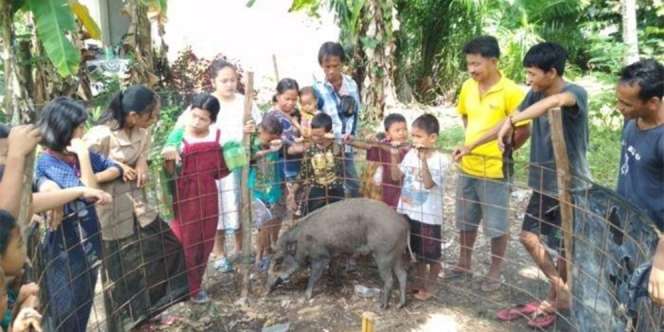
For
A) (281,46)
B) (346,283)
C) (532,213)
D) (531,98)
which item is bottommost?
(346,283)

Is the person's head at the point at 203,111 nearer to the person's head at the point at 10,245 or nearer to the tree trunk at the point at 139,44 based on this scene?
the person's head at the point at 10,245

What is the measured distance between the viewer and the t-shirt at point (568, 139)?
12.3ft

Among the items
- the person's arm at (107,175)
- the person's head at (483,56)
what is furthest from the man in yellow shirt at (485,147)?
the person's arm at (107,175)

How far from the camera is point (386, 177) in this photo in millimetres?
4980

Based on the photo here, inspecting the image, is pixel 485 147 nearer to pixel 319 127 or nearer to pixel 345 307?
pixel 319 127

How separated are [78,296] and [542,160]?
9.75ft

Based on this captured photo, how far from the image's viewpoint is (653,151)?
3.03 m

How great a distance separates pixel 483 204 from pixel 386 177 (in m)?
0.92

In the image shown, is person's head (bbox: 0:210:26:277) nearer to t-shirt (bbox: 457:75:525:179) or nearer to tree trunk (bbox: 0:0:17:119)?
t-shirt (bbox: 457:75:525:179)

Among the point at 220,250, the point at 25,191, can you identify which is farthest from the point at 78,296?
the point at 220,250

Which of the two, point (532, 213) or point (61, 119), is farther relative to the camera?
point (532, 213)

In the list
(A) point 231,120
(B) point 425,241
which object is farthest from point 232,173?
(B) point 425,241

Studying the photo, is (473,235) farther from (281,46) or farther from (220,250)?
(281,46)

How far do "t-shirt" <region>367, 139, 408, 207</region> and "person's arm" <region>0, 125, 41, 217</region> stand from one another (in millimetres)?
2757
